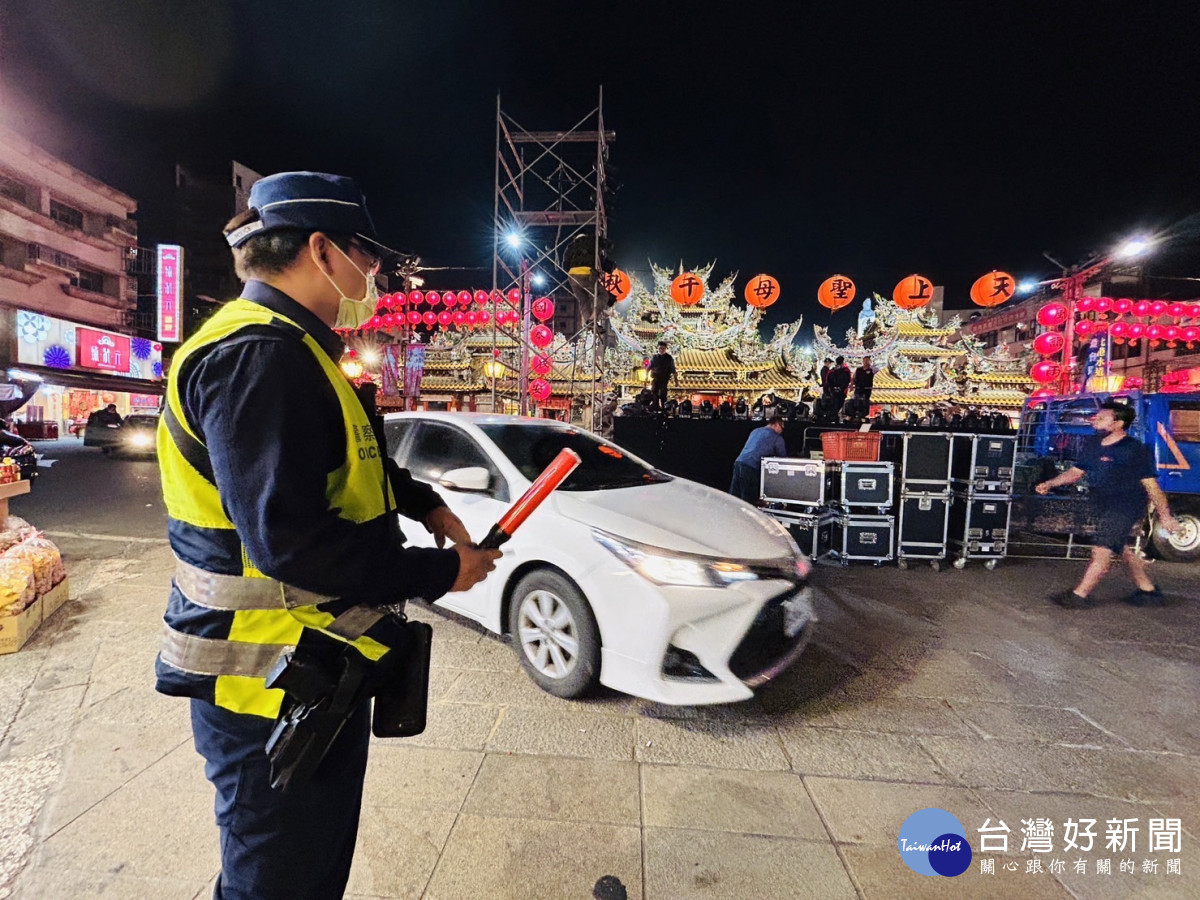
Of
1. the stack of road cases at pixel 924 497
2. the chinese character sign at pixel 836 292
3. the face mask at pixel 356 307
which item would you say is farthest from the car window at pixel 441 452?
the chinese character sign at pixel 836 292

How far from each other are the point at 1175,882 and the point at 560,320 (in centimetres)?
6786

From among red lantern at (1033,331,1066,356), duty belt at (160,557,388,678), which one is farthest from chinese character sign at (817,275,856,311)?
duty belt at (160,557,388,678)

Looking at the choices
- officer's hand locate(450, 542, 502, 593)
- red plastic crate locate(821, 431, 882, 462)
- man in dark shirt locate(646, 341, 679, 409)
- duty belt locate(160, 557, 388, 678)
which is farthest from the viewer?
man in dark shirt locate(646, 341, 679, 409)

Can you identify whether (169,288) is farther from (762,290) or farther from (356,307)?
(356,307)

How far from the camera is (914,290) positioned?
42.7ft

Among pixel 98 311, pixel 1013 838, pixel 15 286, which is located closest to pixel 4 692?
pixel 1013 838

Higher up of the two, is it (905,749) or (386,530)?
(386,530)

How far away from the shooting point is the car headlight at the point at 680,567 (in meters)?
2.57

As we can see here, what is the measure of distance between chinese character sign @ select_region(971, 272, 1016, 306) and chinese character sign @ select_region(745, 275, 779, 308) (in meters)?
4.58

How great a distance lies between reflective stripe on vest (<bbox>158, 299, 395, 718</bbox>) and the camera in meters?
1.04

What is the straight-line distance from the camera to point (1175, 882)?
1835 mm

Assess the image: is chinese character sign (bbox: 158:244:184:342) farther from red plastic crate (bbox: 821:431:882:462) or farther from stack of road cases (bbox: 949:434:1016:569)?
stack of road cases (bbox: 949:434:1016:569)

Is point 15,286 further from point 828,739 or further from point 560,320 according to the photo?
point 560,320

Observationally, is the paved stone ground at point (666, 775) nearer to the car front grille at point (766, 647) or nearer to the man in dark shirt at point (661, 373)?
the car front grille at point (766, 647)
